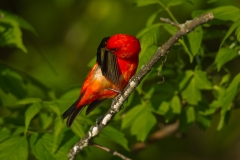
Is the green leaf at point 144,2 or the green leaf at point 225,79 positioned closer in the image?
the green leaf at point 144,2

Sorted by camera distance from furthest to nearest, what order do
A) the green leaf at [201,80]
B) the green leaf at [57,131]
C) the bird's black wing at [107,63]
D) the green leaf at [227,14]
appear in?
the green leaf at [201,80] < the green leaf at [227,14] < the green leaf at [57,131] < the bird's black wing at [107,63]

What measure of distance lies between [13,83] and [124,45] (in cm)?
146

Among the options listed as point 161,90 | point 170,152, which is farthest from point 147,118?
point 170,152

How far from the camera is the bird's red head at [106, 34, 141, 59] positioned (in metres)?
3.94

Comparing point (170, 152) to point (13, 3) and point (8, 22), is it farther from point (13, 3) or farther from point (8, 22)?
point (8, 22)

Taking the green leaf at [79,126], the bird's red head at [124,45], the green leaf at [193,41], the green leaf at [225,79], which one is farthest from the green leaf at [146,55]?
the green leaf at [225,79]

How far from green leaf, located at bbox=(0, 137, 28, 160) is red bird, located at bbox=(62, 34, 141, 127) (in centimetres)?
35

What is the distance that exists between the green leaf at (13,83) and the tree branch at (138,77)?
3.92 ft

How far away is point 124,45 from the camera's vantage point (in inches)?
156

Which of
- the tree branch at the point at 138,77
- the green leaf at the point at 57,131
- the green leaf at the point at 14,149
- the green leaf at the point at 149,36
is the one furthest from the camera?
the green leaf at the point at 149,36

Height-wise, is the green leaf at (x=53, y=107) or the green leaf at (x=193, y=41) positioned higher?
the green leaf at (x=193, y=41)

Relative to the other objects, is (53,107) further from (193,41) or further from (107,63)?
(193,41)

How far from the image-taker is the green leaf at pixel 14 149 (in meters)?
4.11

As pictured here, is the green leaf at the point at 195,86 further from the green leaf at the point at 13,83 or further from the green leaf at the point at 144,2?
the green leaf at the point at 13,83
